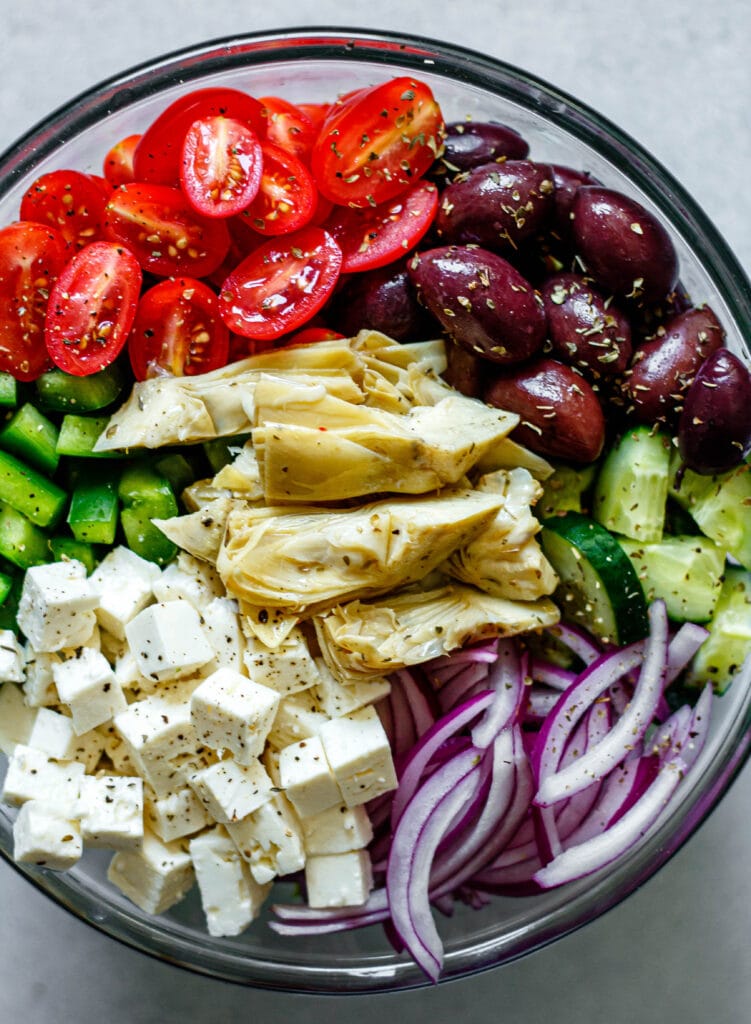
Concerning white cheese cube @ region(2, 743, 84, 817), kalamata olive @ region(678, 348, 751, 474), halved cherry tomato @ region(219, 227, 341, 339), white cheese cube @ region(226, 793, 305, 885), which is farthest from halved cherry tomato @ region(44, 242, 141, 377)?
kalamata olive @ region(678, 348, 751, 474)

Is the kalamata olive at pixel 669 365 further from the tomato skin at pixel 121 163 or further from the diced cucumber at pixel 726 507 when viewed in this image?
the tomato skin at pixel 121 163

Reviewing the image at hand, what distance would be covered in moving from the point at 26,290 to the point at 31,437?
0.23 m

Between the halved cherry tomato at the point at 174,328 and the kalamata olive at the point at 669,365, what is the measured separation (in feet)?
2.12

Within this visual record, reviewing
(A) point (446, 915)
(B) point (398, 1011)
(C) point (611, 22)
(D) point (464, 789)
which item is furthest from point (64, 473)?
(C) point (611, 22)

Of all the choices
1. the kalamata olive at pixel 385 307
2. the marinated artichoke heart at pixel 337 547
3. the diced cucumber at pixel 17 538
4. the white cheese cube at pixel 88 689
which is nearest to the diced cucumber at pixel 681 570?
the marinated artichoke heart at pixel 337 547

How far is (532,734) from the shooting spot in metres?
1.65

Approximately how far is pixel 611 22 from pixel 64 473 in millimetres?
1331

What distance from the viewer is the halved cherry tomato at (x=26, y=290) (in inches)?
58.9

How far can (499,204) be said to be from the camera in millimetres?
1454

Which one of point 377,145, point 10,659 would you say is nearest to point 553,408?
point 377,145

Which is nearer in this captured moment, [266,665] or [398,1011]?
[266,665]

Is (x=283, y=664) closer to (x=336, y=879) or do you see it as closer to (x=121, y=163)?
(x=336, y=879)

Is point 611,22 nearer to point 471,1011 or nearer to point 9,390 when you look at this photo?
point 9,390

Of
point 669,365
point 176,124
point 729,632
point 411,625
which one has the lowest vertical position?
point 411,625
